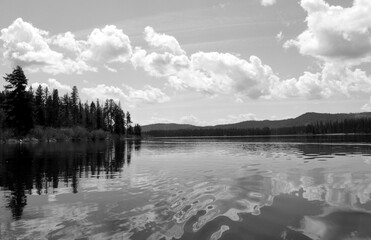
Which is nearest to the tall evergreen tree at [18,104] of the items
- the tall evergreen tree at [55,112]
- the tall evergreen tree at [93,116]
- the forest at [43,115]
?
the forest at [43,115]

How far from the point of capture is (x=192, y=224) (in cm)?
1167

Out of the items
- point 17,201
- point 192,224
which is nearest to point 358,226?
point 192,224

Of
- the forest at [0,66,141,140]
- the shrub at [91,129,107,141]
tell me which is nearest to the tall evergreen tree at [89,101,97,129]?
the forest at [0,66,141,140]

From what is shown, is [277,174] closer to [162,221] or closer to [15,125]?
[162,221]

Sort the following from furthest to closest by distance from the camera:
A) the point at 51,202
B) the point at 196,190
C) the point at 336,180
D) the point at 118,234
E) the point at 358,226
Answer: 1. the point at 336,180
2. the point at 196,190
3. the point at 51,202
4. the point at 358,226
5. the point at 118,234

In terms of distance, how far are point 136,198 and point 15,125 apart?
88267 mm

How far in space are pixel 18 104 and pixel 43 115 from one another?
113 feet

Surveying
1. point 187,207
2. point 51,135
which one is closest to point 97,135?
point 51,135

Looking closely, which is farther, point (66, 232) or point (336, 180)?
point (336, 180)

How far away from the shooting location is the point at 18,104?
295 feet

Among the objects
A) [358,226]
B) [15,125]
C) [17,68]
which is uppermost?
[17,68]

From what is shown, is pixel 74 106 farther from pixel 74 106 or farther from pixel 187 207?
pixel 187 207

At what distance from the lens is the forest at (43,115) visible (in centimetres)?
9062

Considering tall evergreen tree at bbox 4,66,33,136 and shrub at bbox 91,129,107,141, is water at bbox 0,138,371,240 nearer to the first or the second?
tall evergreen tree at bbox 4,66,33,136
